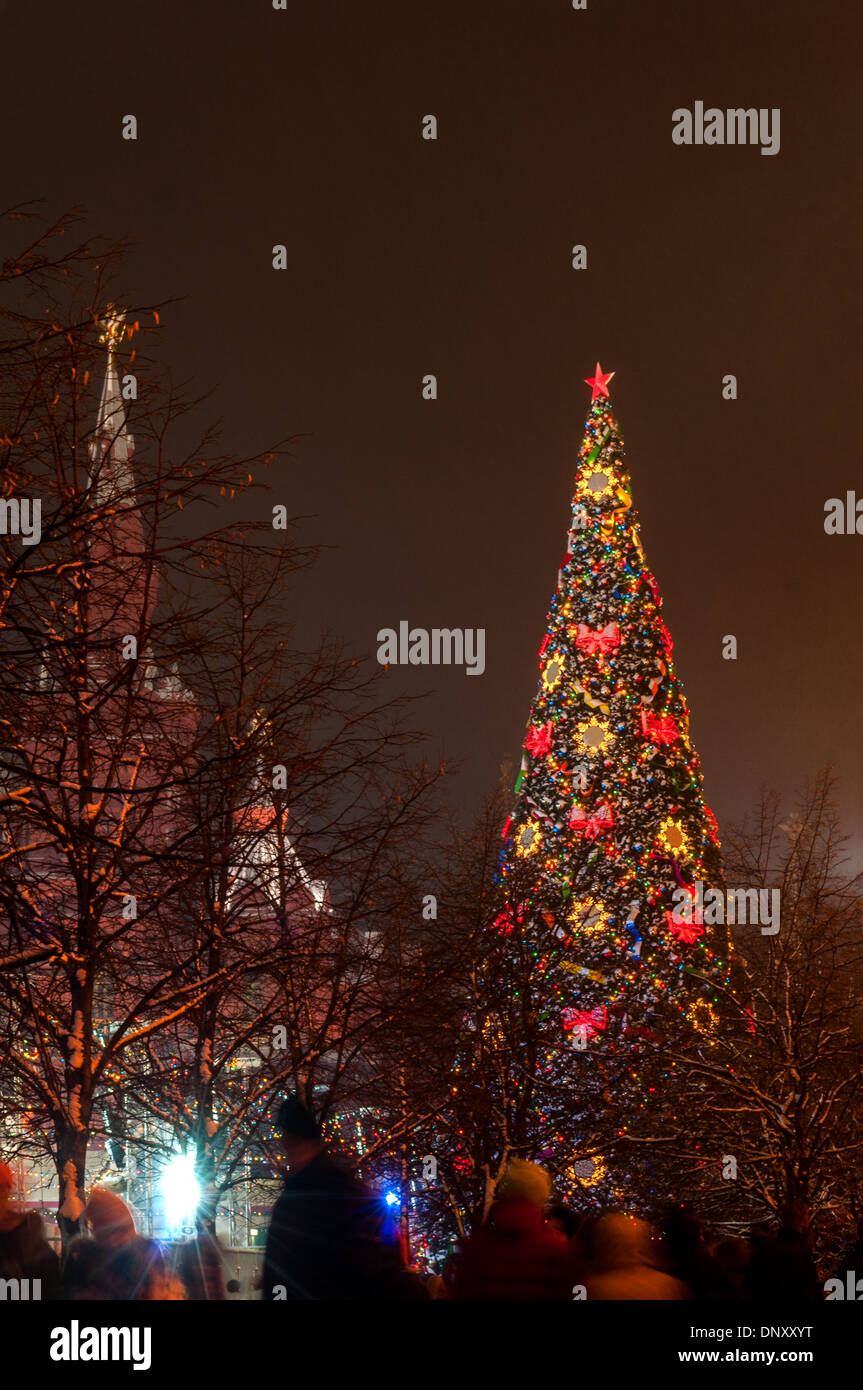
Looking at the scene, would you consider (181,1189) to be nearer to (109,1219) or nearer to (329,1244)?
(109,1219)

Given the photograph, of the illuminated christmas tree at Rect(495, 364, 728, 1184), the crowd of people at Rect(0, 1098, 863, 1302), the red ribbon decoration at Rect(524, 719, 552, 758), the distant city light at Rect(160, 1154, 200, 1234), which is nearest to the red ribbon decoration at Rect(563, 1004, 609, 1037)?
the illuminated christmas tree at Rect(495, 364, 728, 1184)

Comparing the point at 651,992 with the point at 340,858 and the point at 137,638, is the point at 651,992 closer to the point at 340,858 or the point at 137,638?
the point at 340,858

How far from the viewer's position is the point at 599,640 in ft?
70.2

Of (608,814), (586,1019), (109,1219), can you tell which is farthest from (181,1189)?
(109,1219)

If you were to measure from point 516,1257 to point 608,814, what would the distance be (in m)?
16.0

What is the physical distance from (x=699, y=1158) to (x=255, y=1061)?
71.1ft

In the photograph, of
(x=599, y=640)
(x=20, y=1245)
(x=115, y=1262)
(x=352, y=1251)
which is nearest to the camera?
(x=352, y=1251)

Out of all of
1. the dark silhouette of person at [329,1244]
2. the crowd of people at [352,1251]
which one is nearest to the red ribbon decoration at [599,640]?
the crowd of people at [352,1251]

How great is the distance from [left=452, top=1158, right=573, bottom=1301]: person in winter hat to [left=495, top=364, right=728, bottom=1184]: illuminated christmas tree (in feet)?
44.7

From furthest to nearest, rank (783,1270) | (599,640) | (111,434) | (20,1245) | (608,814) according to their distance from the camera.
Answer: (599,640) → (608,814) → (111,434) → (783,1270) → (20,1245)

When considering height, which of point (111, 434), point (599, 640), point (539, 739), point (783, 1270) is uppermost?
point (599, 640)

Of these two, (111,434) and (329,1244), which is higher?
(111,434)

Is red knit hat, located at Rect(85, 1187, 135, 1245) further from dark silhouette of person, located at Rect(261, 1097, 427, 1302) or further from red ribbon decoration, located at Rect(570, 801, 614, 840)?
red ribbon decoration, located at Rect(570, 801, 614, 840)

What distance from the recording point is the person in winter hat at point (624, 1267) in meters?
5.03
